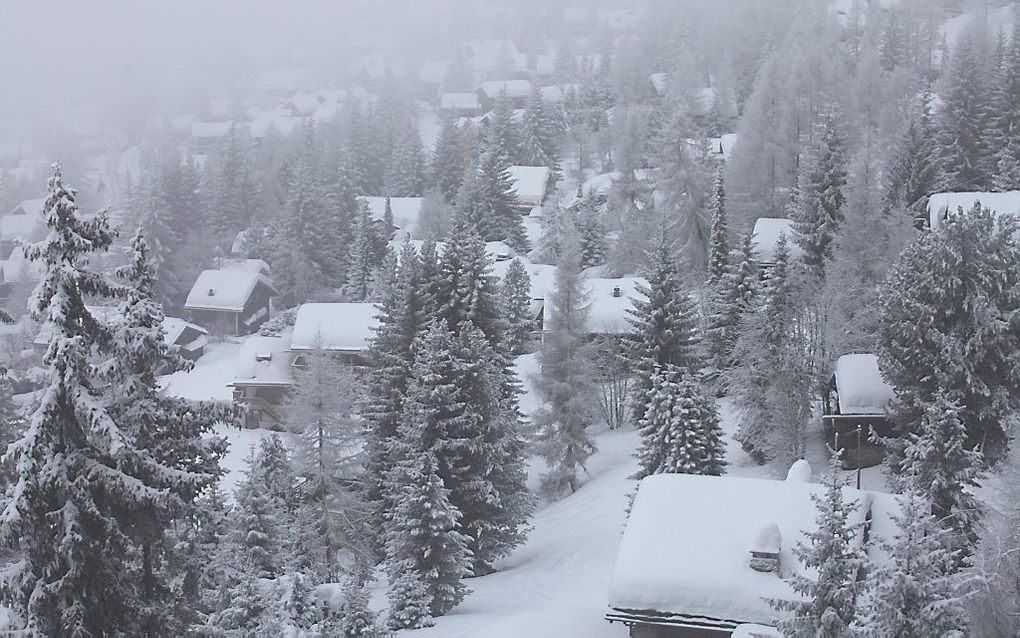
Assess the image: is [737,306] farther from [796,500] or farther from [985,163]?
[985,163]

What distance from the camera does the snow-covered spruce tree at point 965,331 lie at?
29.1 m

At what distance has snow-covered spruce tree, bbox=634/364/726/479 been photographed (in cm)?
3272

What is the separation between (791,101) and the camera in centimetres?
6550

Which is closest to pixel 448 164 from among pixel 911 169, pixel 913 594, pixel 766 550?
pixel 911 169

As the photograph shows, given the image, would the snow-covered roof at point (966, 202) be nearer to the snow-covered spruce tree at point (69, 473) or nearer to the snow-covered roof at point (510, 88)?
the snow-covered spruce tree at point (69, 473)

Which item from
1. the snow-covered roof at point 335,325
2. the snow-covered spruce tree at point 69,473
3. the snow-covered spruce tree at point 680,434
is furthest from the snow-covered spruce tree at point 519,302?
the snow-covered spruce tree at point 69,473

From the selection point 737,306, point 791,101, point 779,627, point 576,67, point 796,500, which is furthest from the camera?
point 576,67

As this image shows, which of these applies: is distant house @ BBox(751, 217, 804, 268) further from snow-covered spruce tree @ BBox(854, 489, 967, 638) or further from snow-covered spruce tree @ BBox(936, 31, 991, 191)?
snow-covered spruce tree @ BBox(854, 489, 967, 638)

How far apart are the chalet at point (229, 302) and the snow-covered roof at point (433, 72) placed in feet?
296

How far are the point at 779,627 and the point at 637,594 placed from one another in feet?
21.2

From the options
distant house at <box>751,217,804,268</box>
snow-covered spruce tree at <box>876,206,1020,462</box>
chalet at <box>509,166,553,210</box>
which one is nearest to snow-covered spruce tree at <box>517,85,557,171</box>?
chalet at <box>509,166,553,210</box>

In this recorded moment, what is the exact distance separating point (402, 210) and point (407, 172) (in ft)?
27.7

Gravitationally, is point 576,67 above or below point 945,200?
above

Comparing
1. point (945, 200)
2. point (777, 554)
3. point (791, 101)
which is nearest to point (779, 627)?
point (777, 554)
